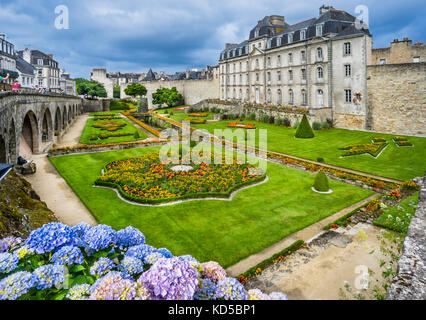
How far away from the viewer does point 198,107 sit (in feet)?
165

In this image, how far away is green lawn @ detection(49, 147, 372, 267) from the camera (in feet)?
Result: 30.1

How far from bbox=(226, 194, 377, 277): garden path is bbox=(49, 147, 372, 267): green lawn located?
200mm

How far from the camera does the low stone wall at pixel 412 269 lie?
10.7 feet

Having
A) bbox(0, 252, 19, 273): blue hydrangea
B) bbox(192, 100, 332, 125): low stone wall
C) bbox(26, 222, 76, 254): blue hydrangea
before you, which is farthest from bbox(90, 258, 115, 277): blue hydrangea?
bbox(192, 100, 332, 125): low stone wall

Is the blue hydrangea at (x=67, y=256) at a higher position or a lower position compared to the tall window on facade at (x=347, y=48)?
lower

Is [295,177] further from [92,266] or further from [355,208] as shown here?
[92,266]

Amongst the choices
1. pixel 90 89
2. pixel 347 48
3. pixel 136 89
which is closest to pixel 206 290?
pixel 347 48

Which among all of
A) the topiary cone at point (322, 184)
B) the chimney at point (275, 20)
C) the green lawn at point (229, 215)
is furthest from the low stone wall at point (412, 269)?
the chimney at point (275, 20)

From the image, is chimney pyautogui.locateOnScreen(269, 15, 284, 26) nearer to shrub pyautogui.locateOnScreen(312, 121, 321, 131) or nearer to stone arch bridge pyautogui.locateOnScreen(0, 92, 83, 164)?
shrub pyautogui.locateOnScreen(312, 121, 321, 131)

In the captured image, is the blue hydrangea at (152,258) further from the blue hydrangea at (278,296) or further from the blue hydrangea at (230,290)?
the blue hydrangea at (278,296)

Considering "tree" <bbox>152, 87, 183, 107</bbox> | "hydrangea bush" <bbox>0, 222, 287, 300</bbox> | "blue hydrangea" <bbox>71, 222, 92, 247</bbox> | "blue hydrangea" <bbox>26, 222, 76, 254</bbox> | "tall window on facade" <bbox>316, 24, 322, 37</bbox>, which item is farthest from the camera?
"tree" <bbox>152, 87, 183, 107</bbox>

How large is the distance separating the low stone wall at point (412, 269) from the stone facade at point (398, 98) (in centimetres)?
2654
